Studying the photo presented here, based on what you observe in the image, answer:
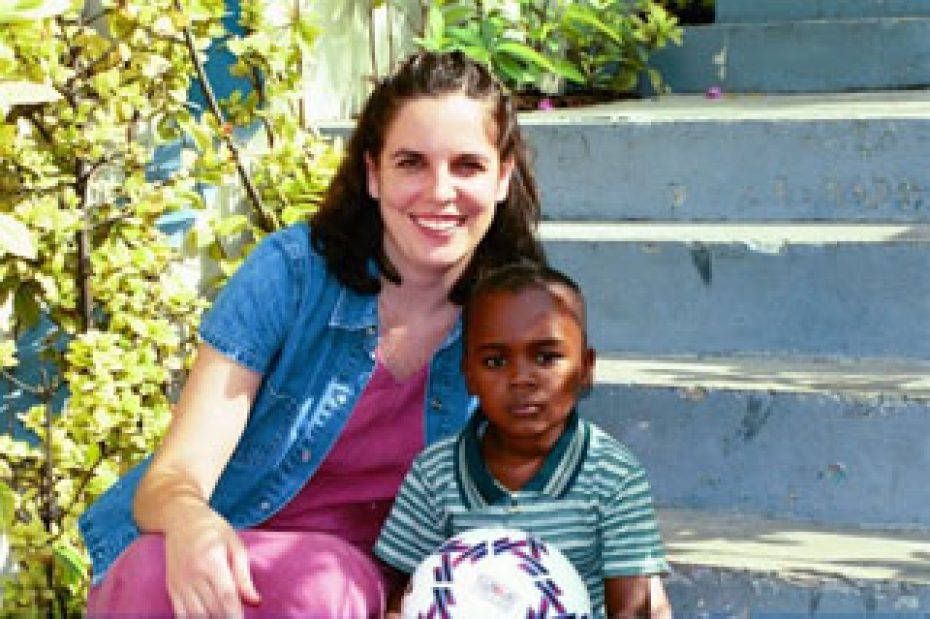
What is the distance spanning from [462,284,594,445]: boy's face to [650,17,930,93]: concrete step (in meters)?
2.84

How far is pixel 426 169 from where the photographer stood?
8.73ft

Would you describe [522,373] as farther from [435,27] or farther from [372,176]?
[435,27]

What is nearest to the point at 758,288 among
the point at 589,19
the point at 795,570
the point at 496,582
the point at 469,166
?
the point at 795,570

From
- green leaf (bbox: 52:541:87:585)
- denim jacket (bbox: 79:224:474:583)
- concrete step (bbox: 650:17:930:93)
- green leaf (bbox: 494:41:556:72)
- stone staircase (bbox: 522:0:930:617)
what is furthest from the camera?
concrete step (bbox: 650:17:930:93)

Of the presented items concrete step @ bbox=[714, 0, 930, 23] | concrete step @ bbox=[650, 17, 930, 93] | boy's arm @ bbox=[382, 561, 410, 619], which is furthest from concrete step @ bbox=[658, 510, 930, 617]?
concrete step @ bbox=[714, 0, 930, 23]

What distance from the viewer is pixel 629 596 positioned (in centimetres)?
252

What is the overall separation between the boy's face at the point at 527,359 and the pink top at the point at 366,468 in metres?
0.25

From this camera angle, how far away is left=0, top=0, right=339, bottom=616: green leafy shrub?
332 cm

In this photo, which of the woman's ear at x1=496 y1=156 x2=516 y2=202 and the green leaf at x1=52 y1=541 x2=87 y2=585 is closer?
the woman's ear at x1=496 y1=156 x2=516 y2=202

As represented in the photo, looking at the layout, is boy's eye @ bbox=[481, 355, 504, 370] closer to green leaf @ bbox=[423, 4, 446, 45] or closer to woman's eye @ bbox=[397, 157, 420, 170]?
woman's eye @ bbox=[397, 157, 420, 170]

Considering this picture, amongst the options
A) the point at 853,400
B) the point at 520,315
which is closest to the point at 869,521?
the point at 853,400

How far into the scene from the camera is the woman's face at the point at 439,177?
264 centimetres

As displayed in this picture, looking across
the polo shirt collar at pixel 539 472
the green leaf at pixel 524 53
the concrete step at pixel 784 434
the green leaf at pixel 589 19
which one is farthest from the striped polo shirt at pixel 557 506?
the green leaf at pixel 589 19

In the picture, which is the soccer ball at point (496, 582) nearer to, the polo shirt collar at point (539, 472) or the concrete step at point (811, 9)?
the polo shirt collar at point (539, 472)
